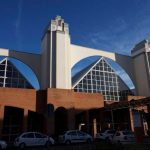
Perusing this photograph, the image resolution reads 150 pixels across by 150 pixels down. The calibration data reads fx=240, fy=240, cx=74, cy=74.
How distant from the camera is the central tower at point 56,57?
37.0m

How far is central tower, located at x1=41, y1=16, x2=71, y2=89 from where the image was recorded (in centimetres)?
3703

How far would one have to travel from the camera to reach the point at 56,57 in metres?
37.8

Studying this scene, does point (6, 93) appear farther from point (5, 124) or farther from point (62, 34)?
point (62, 34)

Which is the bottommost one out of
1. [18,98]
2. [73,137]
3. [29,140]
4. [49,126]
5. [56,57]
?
[29,140]

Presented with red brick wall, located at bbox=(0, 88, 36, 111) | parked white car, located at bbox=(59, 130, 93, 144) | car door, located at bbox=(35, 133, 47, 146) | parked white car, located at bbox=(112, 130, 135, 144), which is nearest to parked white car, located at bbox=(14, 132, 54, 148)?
car door, located at bbox=(35, 133, 47, 146)

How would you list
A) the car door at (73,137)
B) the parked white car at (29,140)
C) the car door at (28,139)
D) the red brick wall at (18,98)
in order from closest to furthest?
the parked white car at (29,140)
the car door at (28,139)
the car door at (73,137)
the red brick wall at (18,98)

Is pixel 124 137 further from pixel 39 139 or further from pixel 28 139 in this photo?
pixel 28 139

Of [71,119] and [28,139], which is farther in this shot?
[71,119]

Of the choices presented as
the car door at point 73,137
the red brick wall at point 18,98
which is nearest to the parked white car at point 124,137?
the car door at point 73,137

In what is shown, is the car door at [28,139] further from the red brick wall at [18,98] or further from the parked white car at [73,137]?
the red brick wall at [18,98]

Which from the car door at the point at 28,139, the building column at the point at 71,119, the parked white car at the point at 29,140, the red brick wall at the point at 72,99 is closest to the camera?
the parked white car at the point at 29,140

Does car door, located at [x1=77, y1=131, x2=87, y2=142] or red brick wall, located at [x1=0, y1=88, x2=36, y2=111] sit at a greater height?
red brick wall, located at [x1=0, y1=88, x2=36, y2=111]

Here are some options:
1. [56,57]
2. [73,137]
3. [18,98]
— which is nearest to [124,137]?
[73,137]

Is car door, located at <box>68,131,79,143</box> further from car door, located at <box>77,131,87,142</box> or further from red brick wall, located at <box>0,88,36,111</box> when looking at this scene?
red brick wall, located at <box>0,88,36,111</box>
